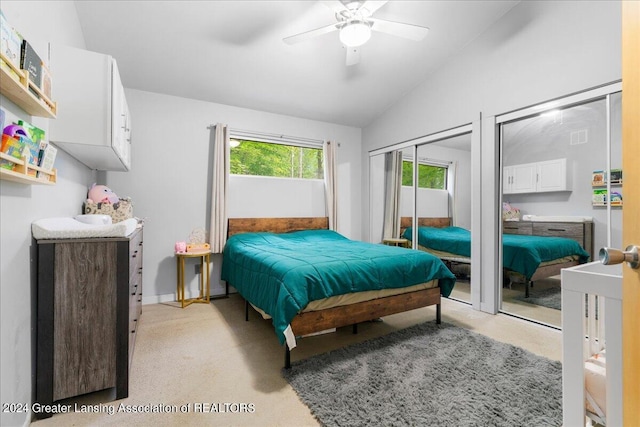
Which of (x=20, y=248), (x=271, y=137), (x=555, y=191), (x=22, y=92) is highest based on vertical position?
(x=271, y=137)

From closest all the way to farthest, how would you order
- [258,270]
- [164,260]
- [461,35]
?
[258,270] < [461,35] < [164,260]

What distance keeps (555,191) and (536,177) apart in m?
0.22

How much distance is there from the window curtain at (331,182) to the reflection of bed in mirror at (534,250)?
5.54 feet

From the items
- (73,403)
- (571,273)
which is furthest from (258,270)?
(571,273)

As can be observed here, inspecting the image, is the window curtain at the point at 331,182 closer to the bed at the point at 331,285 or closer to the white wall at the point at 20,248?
the bed at the point at 331,285

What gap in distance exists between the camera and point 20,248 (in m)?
1.43

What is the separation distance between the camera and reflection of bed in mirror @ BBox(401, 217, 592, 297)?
278cm

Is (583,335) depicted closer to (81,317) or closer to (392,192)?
(81,317)

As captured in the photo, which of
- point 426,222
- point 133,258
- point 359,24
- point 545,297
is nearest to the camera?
point 133,258

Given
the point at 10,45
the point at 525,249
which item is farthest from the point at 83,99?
the point at 525,249

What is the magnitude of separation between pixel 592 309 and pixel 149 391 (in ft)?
7.60

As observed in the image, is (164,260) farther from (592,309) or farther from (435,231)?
(592,309)

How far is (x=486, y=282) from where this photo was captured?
126 inches

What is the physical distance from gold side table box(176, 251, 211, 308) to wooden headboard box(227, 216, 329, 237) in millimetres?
487
